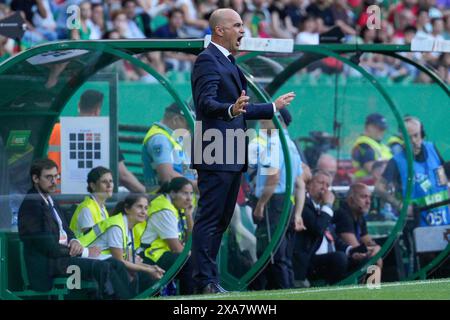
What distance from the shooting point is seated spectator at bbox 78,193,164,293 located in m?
10.4

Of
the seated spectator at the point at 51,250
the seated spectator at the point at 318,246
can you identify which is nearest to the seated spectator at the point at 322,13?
the seated spectator at the point at 318,246

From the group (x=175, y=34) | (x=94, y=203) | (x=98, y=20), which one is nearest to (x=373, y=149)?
(x=94, y=203)

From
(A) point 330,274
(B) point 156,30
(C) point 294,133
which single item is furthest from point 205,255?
(B) point 156,30

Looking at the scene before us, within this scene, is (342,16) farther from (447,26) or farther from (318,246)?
(318,246)

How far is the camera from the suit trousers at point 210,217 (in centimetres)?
880

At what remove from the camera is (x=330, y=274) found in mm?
11844

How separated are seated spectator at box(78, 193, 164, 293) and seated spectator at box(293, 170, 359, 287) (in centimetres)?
160

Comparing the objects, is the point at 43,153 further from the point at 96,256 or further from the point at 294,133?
the point at 294,133

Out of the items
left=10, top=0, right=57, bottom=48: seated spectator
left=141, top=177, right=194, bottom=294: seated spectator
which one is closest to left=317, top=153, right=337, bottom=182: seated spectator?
left=141, top=177, right=194, bottom=294: seated spectator

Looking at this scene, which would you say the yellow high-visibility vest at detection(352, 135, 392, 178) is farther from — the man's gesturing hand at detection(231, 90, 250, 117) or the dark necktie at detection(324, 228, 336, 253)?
the man's gesturing hand at detection(231, 90, 250, 117)

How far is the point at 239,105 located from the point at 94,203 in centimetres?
236

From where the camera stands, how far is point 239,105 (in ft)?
27.8

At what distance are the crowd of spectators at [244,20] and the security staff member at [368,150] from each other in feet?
5.75

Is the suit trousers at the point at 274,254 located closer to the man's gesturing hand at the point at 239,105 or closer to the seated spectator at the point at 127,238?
the seated spectator at the point at 127,238
